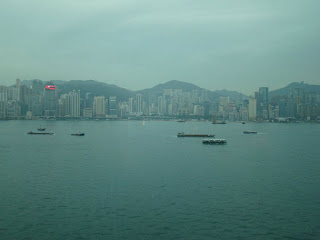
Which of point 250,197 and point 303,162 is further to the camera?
point 303,162

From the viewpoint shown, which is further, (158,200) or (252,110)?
(252,110)

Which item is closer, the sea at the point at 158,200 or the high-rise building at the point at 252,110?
the sea at the point at 158,200

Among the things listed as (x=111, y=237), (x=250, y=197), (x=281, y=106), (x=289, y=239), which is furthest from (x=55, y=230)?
(x=281, y=106)

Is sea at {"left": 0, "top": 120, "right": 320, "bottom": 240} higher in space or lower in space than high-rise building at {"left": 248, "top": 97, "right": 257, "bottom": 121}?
lower

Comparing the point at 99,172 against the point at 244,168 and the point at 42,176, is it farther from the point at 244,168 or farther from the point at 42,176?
the point at 244,168

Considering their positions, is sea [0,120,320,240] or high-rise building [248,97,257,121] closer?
sea [0,120,320,240]

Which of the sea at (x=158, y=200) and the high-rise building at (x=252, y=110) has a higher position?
the high-rise building at (x=252, y=110)

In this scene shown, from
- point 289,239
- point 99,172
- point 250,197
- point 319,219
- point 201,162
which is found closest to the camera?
point 289,239

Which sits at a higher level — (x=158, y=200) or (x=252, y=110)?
(x=252, y=110)

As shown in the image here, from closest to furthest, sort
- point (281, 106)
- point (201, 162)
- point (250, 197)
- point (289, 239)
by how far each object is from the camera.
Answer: point (289, 239)
point (250, 197)
point (201, 162)
point (281, 106)
